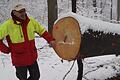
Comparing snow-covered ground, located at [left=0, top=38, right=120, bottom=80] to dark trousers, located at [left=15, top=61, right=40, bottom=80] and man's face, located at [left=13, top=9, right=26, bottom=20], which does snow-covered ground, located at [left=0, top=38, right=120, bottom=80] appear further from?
man's face, located at [left=13, top=9, right=26, bottom=20]

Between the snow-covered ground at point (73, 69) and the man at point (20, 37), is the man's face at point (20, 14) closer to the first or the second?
the man at point (20, 37)

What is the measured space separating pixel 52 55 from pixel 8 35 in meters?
4.92

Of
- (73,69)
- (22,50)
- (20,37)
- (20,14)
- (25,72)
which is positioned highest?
(20,14)

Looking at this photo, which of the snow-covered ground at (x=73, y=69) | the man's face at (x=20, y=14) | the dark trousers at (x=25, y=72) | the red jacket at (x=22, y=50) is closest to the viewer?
the man's face at (x=20, y=14)

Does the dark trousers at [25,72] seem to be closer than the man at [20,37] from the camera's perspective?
No

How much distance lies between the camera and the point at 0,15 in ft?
86.3

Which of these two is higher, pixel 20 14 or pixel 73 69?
pixel 20 14

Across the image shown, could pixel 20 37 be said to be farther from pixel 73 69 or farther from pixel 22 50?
pixel 73 69

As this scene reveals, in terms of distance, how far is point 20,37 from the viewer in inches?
230

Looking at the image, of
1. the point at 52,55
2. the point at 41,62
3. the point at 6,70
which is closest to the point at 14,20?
the point at 6,70

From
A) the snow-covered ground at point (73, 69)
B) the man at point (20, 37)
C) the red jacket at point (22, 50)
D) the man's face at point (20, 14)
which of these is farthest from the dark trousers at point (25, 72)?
the snow-covered ground at point (73, 69)

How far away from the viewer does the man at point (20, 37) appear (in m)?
5.80

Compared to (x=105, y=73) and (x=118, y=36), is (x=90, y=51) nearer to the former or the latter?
(x=118, y=36)

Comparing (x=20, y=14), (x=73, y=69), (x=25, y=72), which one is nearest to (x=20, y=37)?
(x=20, y=14)
